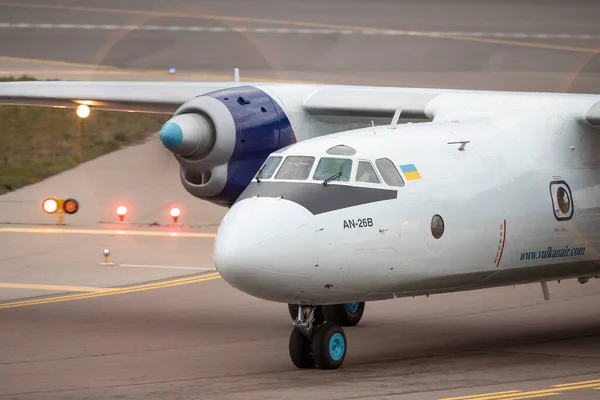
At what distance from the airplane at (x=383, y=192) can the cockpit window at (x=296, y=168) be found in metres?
0.02

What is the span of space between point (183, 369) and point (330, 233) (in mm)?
2851

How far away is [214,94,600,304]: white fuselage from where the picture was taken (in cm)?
1609

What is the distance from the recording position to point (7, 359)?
59.7 feet

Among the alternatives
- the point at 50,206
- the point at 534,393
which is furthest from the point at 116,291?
the point at 534,393

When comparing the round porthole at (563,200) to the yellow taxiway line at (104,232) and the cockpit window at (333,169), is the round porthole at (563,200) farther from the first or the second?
the yellow taxiway line at (104,232)

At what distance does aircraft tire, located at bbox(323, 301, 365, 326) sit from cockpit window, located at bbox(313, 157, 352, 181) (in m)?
4.72

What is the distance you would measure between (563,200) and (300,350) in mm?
4411

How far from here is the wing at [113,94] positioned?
76.5 feet

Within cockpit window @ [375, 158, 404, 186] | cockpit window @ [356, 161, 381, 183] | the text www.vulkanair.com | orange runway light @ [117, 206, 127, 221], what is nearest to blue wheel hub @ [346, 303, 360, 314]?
the text www.vulkanair.com

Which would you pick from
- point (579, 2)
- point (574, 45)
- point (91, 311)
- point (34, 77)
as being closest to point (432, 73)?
point (574, 45)

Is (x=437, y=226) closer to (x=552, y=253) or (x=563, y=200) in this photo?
(x=552, y=253)

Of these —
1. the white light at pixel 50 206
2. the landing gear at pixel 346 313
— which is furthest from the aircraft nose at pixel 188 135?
the white light at pixel 50 206

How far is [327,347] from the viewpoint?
1689 centimetres

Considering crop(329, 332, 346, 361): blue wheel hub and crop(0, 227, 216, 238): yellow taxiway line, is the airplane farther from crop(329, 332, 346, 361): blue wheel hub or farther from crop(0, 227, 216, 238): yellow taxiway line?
crop(0, 227, 216, 238): yellow taxiway line
